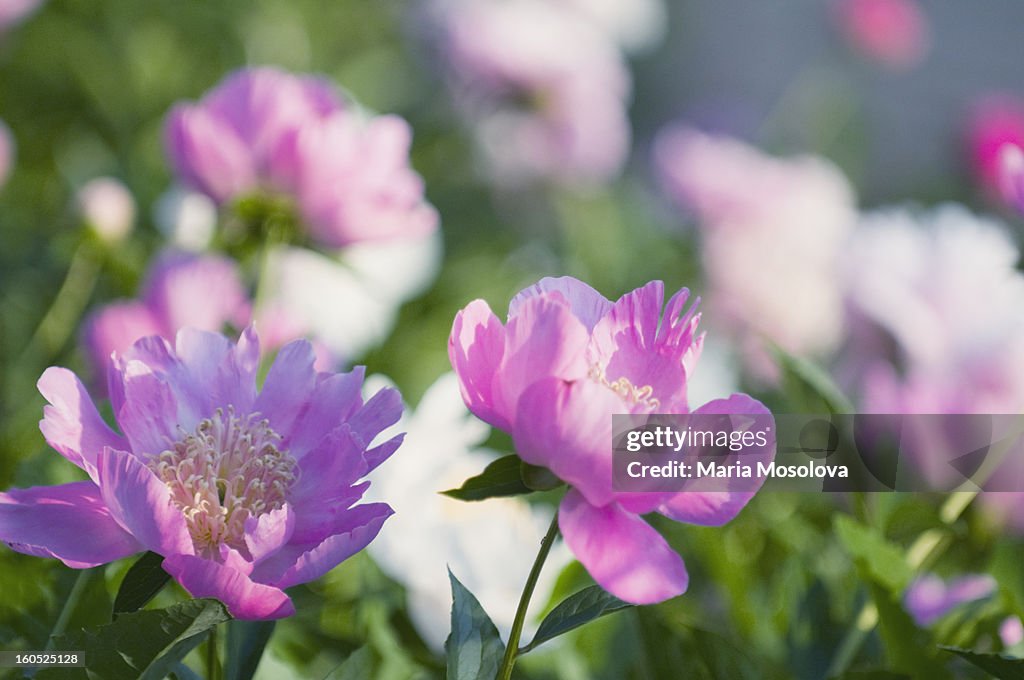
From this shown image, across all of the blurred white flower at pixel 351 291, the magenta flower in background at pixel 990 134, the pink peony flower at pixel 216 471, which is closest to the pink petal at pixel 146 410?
the pink peony flower at pixel 216 471

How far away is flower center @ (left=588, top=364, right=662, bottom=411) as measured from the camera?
11.5 inches

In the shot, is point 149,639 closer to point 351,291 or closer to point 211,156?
point 211,156

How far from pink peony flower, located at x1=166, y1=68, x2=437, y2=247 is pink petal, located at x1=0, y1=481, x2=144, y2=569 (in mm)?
279

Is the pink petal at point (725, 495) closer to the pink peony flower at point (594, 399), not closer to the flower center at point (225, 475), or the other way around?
the pink peony flower at point (594, 399)

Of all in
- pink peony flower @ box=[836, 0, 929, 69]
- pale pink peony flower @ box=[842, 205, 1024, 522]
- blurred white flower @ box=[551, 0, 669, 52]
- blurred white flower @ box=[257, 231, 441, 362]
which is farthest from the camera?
pink peony flower @ box=[836, 0, 929, 69]

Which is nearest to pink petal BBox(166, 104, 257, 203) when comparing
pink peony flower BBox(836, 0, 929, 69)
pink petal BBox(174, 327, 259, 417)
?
pink petal BBox(174, 327, 259, 417)

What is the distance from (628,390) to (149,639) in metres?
0.14

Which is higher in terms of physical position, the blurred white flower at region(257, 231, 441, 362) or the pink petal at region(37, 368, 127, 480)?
the pink petal at region(37, 368, 127, 480)

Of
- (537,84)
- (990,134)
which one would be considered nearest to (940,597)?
(537,84)

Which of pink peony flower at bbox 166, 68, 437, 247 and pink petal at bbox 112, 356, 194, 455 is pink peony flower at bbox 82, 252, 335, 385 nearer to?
pink peony flower at bbox 166, 68, 437, 247

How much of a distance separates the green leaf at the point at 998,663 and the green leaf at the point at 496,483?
0.13 metres

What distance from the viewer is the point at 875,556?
0.37m

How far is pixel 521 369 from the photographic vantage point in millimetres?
274

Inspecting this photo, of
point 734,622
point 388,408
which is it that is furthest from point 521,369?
point 734,622
